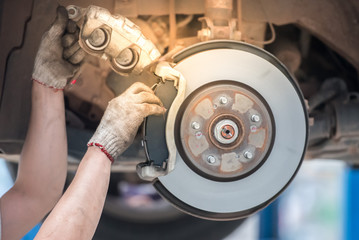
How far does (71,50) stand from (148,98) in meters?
0.19

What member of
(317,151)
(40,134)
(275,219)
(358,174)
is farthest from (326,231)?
(40,134)

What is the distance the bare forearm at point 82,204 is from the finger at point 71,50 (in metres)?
0.18

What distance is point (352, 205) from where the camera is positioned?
107 inches

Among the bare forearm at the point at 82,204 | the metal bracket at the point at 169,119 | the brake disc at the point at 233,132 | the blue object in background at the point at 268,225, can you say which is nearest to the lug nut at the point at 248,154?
the brake disc at the point at 233,132

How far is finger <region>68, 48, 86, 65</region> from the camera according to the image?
89cm

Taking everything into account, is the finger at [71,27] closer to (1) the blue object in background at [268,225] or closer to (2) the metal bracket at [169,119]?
(2) the metal bracket at [169,119]

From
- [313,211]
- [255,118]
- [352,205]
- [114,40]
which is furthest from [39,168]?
[313,211]

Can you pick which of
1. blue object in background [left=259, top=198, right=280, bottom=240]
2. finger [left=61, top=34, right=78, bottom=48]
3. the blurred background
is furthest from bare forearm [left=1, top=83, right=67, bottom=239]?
blue object in background [left=259, top=198, right=280, bottom=240]

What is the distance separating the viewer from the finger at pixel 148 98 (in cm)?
80

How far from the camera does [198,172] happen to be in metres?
0.83

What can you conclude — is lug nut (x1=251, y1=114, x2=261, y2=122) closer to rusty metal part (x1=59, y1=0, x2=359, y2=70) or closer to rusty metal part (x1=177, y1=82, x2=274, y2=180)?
rusty metal part (x1=177, y1=82, x2=274, y2=180)

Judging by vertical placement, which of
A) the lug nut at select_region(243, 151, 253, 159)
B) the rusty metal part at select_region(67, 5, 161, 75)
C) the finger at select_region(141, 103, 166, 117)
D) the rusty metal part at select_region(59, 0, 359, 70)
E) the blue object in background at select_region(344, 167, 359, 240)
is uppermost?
the blue object in background at select_region(344, 167, 359, 240)

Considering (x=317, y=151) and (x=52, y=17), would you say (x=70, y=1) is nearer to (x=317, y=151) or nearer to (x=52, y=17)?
(x=52, y=17)

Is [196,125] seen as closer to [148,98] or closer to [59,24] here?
[148,98]
